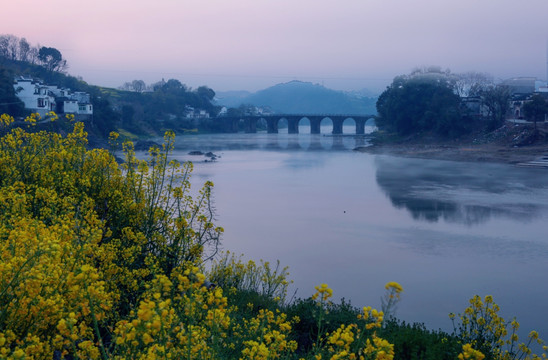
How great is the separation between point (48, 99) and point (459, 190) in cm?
3710

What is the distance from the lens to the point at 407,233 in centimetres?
1502

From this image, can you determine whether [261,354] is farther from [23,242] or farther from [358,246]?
[358,246]

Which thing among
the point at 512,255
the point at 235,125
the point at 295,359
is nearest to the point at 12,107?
the point at 512,255

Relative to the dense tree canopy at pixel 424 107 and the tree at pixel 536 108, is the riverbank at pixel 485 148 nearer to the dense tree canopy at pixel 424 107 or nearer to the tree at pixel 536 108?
the tree at pixel 536 108

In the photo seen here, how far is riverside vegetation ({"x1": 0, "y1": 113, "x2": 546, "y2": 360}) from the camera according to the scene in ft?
9.39

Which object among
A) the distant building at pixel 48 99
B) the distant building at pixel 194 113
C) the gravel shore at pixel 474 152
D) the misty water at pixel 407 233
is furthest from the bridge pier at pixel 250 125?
the misty water at pixel 407 233

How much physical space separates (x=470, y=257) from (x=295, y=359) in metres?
8.41

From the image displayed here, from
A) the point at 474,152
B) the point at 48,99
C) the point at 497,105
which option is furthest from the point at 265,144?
the point at 474,152

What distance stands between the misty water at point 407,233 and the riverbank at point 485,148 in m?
5.96

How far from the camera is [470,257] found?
12.5m

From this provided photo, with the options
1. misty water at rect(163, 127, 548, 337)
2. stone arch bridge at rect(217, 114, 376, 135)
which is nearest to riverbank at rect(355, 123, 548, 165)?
misty water at rect(163, 127, 548, 337)

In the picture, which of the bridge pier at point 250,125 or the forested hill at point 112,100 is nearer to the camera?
the forested hill at point 112,100

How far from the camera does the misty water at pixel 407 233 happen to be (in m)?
10.2

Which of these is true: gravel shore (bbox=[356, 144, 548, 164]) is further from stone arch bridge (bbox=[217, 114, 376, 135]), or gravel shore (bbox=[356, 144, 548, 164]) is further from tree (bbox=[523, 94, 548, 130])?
stone arch bridge (bbox=[217, 114, 376, 135])
